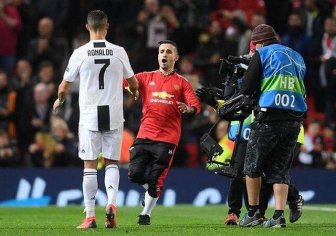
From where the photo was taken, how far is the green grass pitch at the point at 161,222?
1239cm

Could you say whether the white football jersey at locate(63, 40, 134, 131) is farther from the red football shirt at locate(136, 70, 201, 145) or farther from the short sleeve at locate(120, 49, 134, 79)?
the red football shirt at locate(136, 70, 201, 145)

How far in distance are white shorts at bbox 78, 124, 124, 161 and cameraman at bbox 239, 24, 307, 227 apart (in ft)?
5.01

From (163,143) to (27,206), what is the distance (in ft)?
23.0

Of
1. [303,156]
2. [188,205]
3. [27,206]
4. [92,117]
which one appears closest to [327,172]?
[303,156]

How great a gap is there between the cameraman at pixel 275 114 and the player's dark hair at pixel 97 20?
1779 mm

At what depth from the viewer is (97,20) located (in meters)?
13.0

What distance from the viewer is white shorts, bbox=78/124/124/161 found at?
1302cm

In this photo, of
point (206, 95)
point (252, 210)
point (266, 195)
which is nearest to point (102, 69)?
point (206, 95)

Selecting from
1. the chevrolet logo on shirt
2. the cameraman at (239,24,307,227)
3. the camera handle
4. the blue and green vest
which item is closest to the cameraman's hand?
the camera handle

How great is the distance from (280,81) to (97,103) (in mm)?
2126

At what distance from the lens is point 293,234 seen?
12086mm

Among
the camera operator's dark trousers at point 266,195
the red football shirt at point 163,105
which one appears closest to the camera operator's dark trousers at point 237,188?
the camera operator's dark trousers at point 266,195

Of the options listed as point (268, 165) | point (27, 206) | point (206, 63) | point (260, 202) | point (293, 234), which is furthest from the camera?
point (206, 63)

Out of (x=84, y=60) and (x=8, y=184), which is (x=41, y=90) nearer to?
(x=8, y=184)
